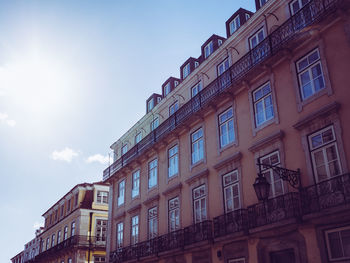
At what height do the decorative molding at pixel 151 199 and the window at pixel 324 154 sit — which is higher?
the decorative molding at pixel 151 199

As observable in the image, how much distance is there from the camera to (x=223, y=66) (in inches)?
683

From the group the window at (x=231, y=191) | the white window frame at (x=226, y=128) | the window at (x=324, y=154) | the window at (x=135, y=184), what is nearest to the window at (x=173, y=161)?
the white window frame at (x=226, y=128)

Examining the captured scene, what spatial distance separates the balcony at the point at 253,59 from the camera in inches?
479

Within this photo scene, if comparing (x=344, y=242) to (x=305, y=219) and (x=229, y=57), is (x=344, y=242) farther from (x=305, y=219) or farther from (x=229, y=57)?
(x=229, y=57)

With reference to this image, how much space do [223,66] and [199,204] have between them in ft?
20.6

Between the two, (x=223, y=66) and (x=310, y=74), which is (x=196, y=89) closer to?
(x=223, y=66)

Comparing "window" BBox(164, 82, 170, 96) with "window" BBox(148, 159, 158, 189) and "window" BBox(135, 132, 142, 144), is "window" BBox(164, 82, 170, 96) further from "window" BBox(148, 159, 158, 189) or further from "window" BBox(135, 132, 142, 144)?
"window" BBox(148, 159, 158, 189)

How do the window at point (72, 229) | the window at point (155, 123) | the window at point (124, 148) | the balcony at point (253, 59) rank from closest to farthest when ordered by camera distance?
the balcony at point (253, 59)
the window at point (155, 123)
the window at point (124, 148)
the window at point (72, 229)

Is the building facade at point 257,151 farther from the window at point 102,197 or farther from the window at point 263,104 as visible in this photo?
the window at point 102,197

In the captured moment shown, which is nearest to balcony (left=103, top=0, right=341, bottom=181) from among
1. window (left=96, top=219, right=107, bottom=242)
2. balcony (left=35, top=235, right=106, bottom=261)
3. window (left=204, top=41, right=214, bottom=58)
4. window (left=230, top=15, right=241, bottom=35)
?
window (left=230, top=15, right=241, bottom=35)

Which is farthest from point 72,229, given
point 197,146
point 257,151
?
point 257,151

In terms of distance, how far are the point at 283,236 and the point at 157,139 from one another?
9.78m

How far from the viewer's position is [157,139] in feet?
65.6

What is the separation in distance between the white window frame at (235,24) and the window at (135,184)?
961 cm
